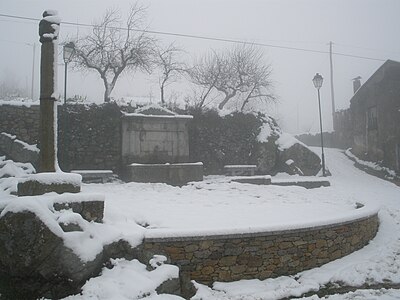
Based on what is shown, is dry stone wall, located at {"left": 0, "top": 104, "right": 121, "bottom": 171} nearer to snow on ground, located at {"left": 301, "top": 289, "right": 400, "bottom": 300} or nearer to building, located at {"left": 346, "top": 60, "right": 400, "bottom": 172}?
snow on ground, located at {"left": 301, "top": 289, "right": 400, "bottom": 300}

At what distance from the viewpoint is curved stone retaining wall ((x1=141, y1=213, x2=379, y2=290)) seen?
5.46 metres

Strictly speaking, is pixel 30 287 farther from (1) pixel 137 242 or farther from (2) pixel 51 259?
(1) pixel 137 242

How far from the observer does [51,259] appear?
4.50m

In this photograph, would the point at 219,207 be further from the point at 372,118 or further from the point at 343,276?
the point at 372,118

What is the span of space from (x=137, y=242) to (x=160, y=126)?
854 cm

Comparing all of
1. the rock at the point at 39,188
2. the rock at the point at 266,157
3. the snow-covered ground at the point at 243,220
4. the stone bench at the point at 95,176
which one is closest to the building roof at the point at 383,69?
the rock at the point at 266,157

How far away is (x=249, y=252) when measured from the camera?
19.1 feet

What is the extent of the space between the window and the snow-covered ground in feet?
37.1

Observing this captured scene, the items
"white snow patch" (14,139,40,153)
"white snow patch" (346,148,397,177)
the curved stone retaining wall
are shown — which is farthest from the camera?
"white snow patch" (346,148,397,177)

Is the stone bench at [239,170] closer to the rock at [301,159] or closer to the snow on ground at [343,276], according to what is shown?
the rock at [301,159]

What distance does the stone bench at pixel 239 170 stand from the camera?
1438 cm

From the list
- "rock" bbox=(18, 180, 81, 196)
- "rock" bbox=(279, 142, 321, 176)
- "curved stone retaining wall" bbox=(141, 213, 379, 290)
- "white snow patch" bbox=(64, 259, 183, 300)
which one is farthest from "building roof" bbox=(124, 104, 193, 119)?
"white snow patch" bbox=(64, 259, 183, 300)

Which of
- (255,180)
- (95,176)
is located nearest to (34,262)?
(95,176)

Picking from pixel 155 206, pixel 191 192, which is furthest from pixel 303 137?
pixel 155 206
